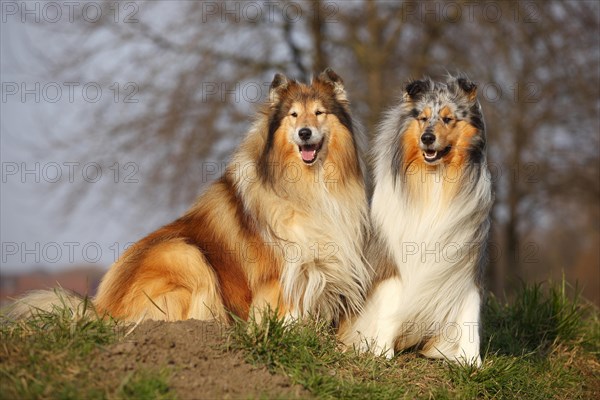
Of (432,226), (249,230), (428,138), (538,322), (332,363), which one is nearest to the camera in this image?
(332,363)

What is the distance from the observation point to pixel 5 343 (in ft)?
14.6

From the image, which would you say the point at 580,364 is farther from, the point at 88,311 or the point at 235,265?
the point at 88,311

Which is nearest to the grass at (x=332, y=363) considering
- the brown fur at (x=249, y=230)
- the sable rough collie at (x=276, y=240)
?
the sable rough collie at (x=276, y=240)

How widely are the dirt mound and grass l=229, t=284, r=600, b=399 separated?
14cm

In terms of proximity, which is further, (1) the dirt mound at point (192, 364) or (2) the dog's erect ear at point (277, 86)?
(2) the dog's erect ear at point (277, 86)

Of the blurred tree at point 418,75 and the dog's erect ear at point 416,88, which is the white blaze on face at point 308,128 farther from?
the blurred tree at point 418,75

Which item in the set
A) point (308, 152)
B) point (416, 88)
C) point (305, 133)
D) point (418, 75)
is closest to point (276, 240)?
point (308, 152)

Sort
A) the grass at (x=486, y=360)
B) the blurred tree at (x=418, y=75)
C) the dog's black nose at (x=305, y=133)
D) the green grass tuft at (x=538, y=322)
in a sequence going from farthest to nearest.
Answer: the blurred tree at (x=418, y=75) < the green grass tuft at (x=538, y=322) < the dog's black nose at (x=305, y=133) < the grass at (x=486, y=360)

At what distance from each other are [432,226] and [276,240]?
1.27 metres

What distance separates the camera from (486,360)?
5.60 metres

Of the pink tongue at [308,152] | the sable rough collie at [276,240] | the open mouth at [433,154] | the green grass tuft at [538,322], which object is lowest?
the green grass tuft at [538,322]

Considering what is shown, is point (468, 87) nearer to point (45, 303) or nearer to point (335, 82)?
point (335, 82)

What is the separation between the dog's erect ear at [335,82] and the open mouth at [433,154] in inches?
37.6

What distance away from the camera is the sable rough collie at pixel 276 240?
552cm
